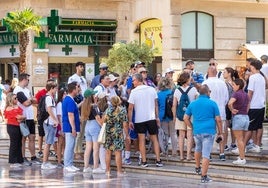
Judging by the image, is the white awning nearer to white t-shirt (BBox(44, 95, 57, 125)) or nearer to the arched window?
the arched window

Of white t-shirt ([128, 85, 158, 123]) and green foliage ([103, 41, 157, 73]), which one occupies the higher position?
green foliage ([103, 41, 157, 73])

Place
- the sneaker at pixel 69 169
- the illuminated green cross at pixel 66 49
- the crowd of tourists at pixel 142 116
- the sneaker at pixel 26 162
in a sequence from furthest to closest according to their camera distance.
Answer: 1. the illuminated green cross at pixel 66 49
2. the sneaker at pixel 26 162
3. the sneaker at pixel 69 169
4. the crowd of tourists at pixel 142 116

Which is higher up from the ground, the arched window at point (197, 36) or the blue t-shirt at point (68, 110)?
the arched window at point (197, 36)

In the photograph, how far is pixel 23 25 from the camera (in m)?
36.1

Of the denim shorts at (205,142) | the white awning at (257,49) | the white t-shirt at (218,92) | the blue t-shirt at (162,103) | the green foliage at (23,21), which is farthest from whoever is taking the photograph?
the white awning at (257,49)

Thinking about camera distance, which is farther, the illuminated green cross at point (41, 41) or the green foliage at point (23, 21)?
the illuminated green cross at point (41, 41)

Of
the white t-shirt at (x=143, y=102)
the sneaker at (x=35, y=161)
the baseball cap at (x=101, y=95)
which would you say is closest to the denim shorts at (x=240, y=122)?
the white t-shirt at (x=143, y=102)

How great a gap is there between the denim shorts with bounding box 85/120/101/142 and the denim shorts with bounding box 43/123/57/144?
1.33m

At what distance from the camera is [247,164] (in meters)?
16.4

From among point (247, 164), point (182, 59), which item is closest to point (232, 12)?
point (182, 59)

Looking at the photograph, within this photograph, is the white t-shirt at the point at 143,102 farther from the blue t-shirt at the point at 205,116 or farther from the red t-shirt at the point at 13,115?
the red t-shirt at the point at 13,115

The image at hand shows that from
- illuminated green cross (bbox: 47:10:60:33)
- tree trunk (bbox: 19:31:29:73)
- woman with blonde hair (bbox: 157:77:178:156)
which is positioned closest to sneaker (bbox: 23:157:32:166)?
woman with blonde hair (bbox: 157:77:178:156)

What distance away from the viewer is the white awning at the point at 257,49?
121 feet

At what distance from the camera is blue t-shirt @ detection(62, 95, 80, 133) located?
59.1 feet
